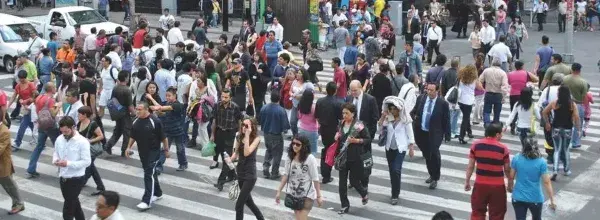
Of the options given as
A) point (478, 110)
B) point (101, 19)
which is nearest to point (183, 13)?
point (101, 19)

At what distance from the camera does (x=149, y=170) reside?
39.8 feet

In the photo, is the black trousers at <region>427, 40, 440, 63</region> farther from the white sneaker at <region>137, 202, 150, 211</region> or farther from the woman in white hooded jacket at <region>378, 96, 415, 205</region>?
the white sneaker at <region>137, 202, 150, 211</region>

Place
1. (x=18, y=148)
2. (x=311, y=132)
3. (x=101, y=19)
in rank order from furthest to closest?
(x=101, y=19)
(x=18, y=148)
(x=311, y=132)

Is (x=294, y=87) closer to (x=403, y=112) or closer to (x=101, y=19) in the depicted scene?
(x=403, y=112)

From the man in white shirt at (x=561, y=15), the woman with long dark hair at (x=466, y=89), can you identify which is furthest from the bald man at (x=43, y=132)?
the man in white shirt at (x=561, y=15)

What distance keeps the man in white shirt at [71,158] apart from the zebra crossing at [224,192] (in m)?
1.46

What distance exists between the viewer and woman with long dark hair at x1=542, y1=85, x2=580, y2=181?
13688 millimetres

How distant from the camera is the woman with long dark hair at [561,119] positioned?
13688 millimetres

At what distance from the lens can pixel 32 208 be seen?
501 inches

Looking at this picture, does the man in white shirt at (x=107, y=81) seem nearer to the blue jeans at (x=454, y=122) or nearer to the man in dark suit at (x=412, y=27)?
the blue jeans at (x=454, y=122)

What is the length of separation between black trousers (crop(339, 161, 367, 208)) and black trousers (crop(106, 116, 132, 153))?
453 centimetres

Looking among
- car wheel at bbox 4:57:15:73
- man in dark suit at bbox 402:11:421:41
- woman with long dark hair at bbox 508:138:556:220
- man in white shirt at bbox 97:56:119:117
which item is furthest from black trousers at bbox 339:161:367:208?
man in dark suit at bbox 402:11:421:41

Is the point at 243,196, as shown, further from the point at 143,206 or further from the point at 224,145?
the point at 224,145

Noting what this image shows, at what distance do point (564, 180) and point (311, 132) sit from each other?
4.02 m
